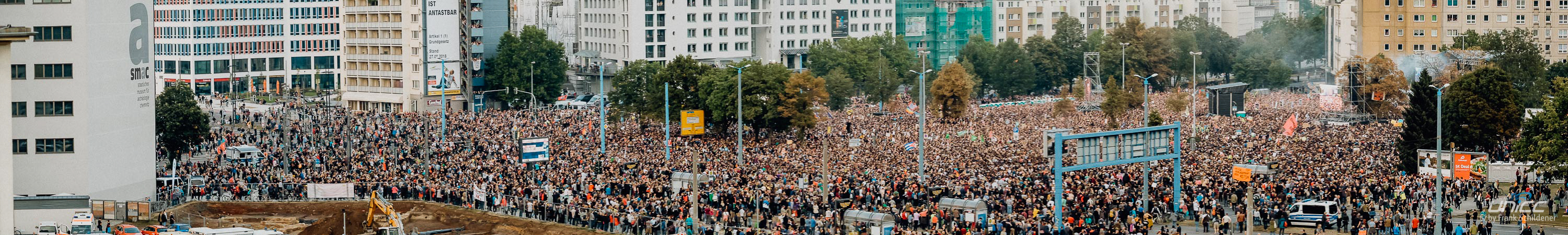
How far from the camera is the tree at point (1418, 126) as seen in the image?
90.7 m

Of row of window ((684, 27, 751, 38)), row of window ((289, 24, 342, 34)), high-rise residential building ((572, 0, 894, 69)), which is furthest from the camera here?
row of window ((684, 27, 751, 38))

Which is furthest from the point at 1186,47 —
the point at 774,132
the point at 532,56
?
the point at 774,132

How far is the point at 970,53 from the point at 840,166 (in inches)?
3072

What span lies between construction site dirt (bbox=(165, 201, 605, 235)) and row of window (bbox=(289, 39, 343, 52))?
9603 cm

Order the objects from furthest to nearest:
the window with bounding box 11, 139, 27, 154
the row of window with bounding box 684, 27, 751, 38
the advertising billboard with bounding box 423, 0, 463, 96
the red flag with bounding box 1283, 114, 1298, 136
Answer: the row of window with bounding box 684, 27, 751, 38
the advertising billboard with bounding box 423, 0, 463, 96
the red flag with bounding box 1283, 114, 1298, 136
the window with bounding box 11, 139, 27, 154

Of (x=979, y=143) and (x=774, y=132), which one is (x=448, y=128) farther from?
(x=979, y=143)

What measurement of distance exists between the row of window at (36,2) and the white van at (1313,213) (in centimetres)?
4055

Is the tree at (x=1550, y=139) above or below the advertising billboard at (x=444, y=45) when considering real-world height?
below

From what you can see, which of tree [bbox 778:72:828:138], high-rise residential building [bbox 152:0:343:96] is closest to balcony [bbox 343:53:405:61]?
high-rise residential building [bbox 152:0:343:96]

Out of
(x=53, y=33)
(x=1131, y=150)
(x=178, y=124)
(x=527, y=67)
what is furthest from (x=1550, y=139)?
(x=527, y=67)

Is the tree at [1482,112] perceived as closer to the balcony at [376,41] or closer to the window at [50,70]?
the window at [50,70]

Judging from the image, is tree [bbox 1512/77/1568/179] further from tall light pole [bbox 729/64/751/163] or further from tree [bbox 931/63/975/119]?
tree [bbox 931/63/975/119]

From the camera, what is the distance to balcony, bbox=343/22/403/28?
472 ft

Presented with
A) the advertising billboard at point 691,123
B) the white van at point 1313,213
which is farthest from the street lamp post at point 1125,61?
the white van at point 1313,213
